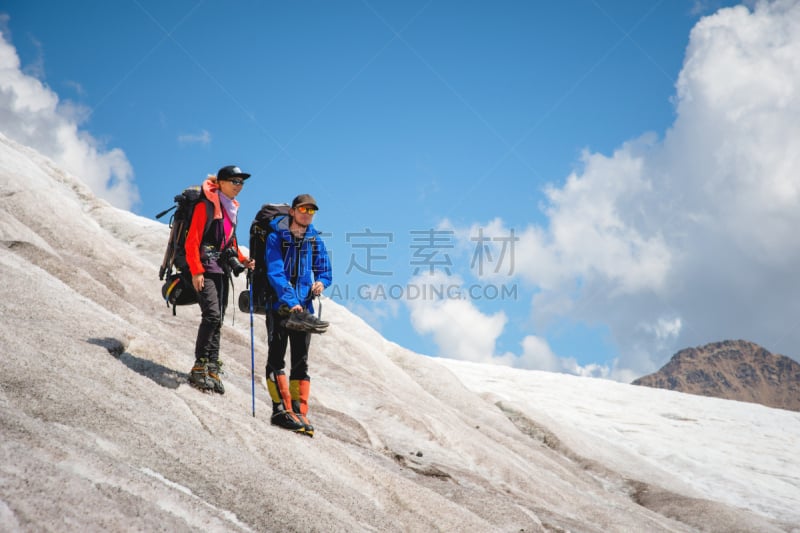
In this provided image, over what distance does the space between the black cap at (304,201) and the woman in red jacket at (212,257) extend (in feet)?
3.64

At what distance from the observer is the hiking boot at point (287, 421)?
461 inches

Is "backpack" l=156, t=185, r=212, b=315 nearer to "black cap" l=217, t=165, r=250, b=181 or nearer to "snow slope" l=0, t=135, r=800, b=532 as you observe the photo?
"black cap" l=217, t=165, r=250, b=181

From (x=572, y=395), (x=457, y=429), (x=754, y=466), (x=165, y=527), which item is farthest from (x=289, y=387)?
(x=572, y=395)

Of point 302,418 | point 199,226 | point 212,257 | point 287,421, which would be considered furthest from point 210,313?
point 302,418

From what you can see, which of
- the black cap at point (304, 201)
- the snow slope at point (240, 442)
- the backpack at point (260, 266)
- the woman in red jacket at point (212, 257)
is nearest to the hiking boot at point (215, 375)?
the woman in red jacket at point (212, 257)

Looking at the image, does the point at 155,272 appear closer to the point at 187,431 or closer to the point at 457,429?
the point at 457,429

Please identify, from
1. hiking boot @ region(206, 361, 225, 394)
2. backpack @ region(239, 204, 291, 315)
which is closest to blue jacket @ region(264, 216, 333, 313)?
backpack @ region(239, 204, 291, 315)

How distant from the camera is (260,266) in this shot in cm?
1150

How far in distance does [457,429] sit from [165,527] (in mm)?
16189

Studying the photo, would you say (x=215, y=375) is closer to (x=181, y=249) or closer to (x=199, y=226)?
(x=181, y=249)

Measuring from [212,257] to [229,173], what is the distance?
1.63 m

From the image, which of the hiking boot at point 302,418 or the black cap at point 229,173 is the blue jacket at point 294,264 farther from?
the hiking boot at point 302,418

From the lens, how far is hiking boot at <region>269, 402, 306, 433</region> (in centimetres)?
1170

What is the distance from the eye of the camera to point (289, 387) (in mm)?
11867
